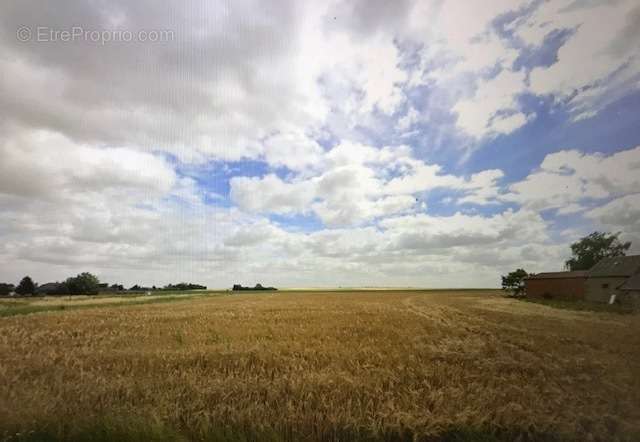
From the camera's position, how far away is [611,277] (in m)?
52.4

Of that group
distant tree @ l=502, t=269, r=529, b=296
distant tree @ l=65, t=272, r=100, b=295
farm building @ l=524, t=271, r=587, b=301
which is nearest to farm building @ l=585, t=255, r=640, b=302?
farm building @ l=524, t=271, r=587, b=301

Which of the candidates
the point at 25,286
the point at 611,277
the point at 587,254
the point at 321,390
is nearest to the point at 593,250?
the point at 587,254

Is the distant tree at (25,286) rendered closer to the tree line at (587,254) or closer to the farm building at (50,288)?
the farm building at (50,288)

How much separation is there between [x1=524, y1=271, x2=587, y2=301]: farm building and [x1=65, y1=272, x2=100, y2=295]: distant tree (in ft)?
344

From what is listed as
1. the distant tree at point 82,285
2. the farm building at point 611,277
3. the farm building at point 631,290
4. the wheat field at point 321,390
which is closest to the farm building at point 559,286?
the farm building at point 611,277

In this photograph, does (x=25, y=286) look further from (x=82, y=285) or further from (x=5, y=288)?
(x=82, y=285)

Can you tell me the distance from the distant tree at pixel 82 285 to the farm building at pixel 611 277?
11142 cm

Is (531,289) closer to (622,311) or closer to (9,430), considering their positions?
(622,311)

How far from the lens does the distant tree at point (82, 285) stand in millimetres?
107125

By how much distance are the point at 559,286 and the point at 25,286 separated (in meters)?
132

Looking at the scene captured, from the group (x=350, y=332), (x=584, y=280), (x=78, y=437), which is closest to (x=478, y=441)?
(x=78, y=437)

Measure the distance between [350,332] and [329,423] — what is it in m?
10.9

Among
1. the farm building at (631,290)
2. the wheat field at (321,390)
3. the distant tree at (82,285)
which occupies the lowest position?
the wheat field at (321,390)

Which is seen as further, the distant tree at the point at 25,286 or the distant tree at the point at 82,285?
the distant tree at the point at 25,286
